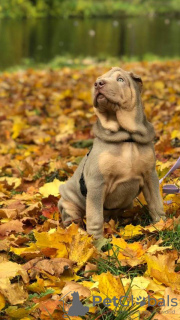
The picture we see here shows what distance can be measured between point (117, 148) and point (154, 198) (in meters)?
0.45

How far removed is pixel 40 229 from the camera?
3.20 m

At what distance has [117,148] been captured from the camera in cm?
284

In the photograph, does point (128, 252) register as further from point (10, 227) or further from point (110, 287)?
point (10, 227)

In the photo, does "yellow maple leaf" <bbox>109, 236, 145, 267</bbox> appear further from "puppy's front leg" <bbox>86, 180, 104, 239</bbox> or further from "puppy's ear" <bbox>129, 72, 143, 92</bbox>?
"puppy's ear" <bbox>129, 72, 143, 92</bbox>

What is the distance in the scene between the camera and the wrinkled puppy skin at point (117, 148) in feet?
9.11

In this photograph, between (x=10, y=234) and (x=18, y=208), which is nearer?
(x=10, y=234)

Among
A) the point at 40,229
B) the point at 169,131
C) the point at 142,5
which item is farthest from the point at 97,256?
the point at 142,5

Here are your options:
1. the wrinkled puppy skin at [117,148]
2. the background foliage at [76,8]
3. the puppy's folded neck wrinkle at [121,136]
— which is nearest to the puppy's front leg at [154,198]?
the wrinkled puppy skin at [117,148]

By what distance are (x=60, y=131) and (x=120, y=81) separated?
11.5ft

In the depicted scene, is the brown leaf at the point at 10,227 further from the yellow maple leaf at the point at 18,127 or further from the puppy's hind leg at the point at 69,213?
the yellow maple leaf at the point at 18,127

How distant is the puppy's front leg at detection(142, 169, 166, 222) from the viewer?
9.78 feet

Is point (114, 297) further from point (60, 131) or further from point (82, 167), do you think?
point (60, 131)

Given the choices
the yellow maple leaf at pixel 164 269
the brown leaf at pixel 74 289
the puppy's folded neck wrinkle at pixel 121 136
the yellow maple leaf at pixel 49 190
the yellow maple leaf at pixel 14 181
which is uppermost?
the puppy's folded neck wrinkle at pixel 121 136

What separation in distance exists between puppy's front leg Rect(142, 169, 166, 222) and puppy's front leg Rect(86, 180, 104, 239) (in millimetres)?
336
